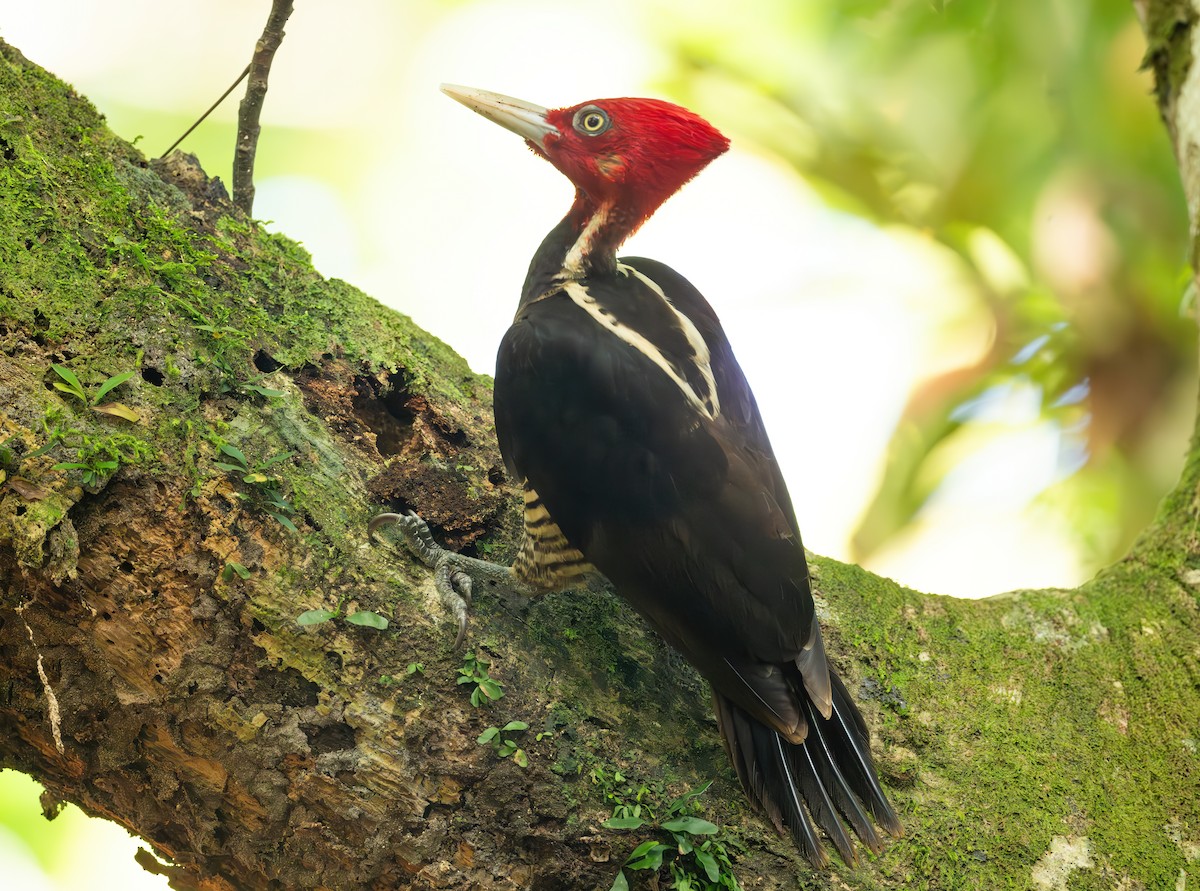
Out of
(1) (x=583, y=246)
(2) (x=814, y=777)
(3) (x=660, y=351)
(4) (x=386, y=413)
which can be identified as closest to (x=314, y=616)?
(4) (x=386, y=413)

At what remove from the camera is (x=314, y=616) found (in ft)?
6.42

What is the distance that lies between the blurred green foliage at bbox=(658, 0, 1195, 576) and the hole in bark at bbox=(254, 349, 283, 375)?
5.23 m

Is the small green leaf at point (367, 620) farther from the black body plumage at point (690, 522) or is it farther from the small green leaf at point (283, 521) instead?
the black body plumage at point (690, 522)

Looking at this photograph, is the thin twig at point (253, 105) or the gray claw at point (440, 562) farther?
the thin twig at point (253, 105)

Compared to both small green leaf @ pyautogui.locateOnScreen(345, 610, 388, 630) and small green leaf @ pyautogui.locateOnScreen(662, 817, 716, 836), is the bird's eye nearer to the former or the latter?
small green leaf @ pyautogui.locateOnScreen(345, 610, 388, 630)

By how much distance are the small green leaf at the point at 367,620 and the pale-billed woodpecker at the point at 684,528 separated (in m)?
0.18

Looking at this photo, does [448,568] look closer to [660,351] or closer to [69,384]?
[660,351]

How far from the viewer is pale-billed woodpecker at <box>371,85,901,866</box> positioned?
221 cm

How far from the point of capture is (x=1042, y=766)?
2406 mm

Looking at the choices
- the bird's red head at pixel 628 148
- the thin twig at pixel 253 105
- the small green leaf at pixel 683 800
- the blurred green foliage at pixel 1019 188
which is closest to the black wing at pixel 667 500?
the small green leaf at pixel 683 800

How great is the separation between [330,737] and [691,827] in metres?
0.80

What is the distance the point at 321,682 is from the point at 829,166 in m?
6.20

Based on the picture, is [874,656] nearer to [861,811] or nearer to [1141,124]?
[861,811]

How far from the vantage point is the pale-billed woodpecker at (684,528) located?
2205mm
